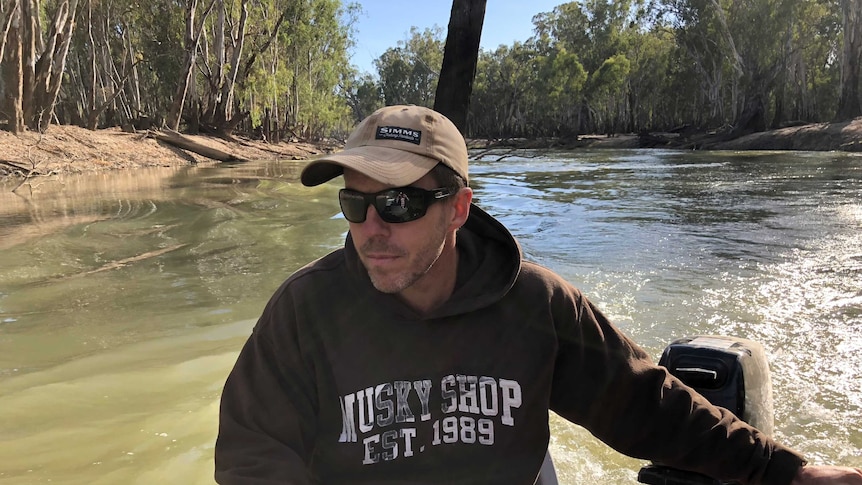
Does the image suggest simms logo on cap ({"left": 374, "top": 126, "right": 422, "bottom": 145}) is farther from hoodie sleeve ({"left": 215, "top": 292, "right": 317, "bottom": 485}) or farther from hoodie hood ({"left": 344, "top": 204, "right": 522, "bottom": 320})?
hoodie sleeve ({"left": 215, "top": 292, "right": 317, "bottom": 485})

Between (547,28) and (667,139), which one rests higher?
(547,28)

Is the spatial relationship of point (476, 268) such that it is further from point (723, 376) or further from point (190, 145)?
point (190, 145)

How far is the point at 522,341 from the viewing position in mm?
1483

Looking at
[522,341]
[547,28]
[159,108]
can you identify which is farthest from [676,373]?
[547,28]

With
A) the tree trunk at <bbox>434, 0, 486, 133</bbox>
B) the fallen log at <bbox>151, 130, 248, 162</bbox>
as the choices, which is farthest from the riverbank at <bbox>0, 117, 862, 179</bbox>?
the tree trunk at <bbox>434, 0, 486, 133</bbox>

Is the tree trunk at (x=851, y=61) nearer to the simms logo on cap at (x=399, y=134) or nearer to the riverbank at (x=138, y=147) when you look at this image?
the riverbank at (x=138, y=147)

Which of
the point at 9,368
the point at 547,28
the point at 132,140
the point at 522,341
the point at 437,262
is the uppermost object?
the point at 547,28

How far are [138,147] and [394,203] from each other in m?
21.7

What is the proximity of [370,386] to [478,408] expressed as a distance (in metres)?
0.26

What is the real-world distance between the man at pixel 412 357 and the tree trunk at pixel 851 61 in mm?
34365

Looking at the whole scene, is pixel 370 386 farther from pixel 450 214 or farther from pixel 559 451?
pixel 559 451

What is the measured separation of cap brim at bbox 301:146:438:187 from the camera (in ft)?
4.45

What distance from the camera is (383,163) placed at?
138 centimetres

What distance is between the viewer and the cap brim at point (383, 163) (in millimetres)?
1355
